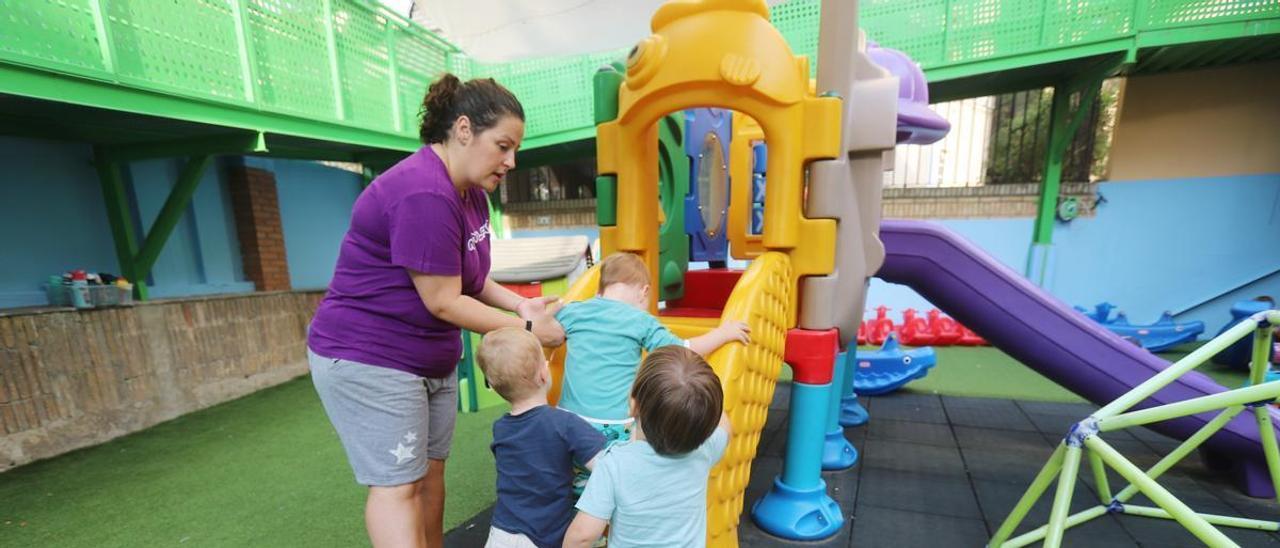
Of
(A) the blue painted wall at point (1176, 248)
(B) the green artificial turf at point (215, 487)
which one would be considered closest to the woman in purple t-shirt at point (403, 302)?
(B) the green artificial turf at point (215, 487)

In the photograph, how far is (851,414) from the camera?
3953mm

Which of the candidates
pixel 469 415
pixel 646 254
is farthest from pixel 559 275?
pixel 646 254

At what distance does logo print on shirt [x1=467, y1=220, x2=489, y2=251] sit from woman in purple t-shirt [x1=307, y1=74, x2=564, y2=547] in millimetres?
17

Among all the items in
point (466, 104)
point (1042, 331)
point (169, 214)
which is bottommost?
point (1042, 331)

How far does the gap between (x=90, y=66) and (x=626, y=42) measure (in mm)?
5964

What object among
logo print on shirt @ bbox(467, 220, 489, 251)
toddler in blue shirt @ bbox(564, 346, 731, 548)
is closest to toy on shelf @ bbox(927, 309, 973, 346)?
toddler in blue shirt @ bbox(564, 346, 731, 548)

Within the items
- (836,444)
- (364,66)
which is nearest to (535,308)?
(836,444)

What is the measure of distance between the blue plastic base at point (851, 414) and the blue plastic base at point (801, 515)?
5.03 feet

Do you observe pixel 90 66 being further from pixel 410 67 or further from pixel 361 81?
pixel 410 67

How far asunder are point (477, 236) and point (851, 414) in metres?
3.44

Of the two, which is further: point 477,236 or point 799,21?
point 799,21

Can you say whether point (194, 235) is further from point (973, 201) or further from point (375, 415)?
point (973, 201)

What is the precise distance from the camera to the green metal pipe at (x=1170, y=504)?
1344 millimetres

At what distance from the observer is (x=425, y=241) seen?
4.27 ft
